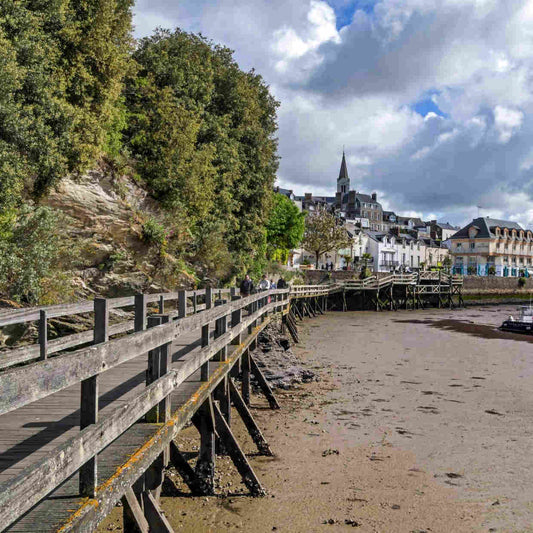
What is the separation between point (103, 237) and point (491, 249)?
96.4 m

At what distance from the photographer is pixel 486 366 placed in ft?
64.1

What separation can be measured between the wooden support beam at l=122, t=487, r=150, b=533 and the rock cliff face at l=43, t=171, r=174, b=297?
13026mm

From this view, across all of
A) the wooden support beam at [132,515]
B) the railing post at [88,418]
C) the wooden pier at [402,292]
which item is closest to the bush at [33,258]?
the wooden support beam at [132,515]

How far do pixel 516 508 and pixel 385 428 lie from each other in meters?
3.70

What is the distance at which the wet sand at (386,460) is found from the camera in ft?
22.6

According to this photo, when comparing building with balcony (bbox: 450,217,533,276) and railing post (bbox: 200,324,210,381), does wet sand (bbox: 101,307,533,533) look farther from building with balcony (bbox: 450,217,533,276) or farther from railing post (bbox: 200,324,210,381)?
building with balcony (bbox: 450,217,533,276)

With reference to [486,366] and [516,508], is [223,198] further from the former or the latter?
[516,508]

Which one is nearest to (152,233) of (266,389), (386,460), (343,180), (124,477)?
(266,389)

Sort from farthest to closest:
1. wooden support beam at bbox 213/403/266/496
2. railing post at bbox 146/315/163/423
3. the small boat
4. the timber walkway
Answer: the small boat < wooden support beam at bbox 213/403/266/496 < railing post at bbox 146/315/163/423 < the timber walkway

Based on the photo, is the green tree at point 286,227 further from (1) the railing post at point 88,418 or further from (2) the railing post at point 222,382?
(1) the railing post at point 88,418

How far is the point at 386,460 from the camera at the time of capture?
899cm

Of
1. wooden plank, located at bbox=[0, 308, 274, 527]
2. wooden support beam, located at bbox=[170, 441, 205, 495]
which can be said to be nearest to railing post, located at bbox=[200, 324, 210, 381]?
wooden support beam, located at bbox=[170, 441, 205, 495]

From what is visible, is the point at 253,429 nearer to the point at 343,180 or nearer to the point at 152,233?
the point at 152,233

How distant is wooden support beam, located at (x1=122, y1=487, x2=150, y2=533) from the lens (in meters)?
4.17
